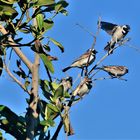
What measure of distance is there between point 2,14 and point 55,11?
1.25ft

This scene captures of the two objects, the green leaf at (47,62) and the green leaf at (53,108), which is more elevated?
the green leaf at (47,62)

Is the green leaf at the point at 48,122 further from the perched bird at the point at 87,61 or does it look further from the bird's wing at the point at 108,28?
the bird's wing at the point at 108,28

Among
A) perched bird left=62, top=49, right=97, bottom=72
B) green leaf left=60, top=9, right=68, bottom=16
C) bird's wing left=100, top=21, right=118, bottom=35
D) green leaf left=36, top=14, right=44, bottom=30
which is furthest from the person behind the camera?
bird's wing left=100, top=21, right=118, bottom=35

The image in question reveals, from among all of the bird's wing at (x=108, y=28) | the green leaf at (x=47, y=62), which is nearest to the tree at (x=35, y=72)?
the green leaf at (x=47, y=62)

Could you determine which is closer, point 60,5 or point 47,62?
point 47,62

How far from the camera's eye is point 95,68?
10.5ft

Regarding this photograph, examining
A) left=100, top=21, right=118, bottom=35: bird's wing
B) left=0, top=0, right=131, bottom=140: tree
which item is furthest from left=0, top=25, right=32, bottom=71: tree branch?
left=100, top=21, right=118, bottom=35: bird's wing

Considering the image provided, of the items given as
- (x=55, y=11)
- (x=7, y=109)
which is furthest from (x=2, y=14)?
(x=7, y=109)

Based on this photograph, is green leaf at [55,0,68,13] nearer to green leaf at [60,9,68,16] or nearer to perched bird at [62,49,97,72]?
green leaf at [60,9,68,16]

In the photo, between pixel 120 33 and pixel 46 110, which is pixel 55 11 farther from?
pixel 120 33

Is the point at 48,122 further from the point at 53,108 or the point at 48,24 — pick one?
the point at 48,24

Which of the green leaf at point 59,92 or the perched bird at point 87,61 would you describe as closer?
the green leaf at point 59,92

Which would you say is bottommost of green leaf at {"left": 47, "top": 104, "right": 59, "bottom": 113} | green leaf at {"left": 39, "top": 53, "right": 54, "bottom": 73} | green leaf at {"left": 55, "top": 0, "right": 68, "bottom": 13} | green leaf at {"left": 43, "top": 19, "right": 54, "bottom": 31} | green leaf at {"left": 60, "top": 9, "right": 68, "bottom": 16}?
green leaf at {"left": 47, "top": 104, "right": 59, "bottom": 113}

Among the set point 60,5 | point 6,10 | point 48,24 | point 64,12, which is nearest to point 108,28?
point 64,12
